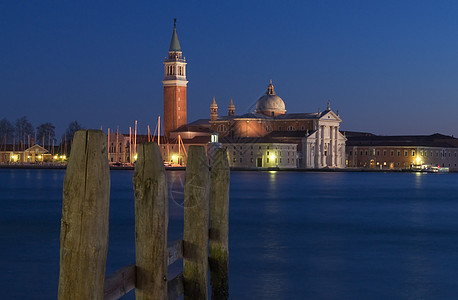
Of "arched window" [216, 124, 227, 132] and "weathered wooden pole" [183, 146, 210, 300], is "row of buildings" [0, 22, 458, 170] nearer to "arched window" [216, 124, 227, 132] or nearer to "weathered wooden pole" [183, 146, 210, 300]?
"arched window" [216, 124, 227, 132]

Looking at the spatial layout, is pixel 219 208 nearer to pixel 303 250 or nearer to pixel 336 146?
pixel 303 250

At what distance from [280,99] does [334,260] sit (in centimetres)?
8076

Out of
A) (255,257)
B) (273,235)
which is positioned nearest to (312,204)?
(273,235)

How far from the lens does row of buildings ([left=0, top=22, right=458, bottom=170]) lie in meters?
85.5

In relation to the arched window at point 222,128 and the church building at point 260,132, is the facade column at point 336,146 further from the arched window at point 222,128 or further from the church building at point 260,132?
the arched window at point 222,128

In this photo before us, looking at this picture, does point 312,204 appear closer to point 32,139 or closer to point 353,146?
point 353,146

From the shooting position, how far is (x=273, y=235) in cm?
1886

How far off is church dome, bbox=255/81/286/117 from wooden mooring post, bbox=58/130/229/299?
279 feet

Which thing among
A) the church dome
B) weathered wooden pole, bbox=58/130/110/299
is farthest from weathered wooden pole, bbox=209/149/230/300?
the church dome

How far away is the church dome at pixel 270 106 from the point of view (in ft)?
301

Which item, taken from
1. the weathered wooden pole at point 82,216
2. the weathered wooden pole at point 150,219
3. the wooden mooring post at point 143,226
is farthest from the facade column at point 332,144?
the weathered wooden pole at point 82,216

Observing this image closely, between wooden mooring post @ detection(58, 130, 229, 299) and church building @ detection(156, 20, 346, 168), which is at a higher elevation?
church building @ detection(156, 20, 346, 168)

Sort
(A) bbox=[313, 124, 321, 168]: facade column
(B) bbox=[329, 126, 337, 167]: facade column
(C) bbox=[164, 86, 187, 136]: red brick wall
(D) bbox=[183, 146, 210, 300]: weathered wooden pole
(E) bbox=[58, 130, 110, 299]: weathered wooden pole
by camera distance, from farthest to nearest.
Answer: (B) bbox=[329, 126, 337, 167]: facade column, (C) bbox=[164, 86, 187, 136]: red brick wall, (A) bbox=[313, 124, 321, 168]: facade column, (D) bbox=[183, 146, 210, 300]: weathered wooden pole, (E) bbox=[58, 130, 110, 299]: weathered wooden pole

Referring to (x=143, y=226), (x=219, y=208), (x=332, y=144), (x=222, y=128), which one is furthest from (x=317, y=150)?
(x=143, y=226)
